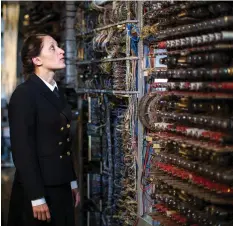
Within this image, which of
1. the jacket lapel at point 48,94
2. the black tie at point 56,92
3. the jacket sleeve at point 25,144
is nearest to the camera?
the jacket sleeve at point 25,144

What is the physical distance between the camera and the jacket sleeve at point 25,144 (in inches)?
132

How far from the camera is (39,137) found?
3.49 meters

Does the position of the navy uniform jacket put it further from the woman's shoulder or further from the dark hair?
the dark hair

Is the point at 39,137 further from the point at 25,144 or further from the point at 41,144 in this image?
the point at 25,144

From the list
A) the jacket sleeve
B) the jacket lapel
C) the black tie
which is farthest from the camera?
the black tie

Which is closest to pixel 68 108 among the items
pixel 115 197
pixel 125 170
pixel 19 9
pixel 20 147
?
pixel 20 147

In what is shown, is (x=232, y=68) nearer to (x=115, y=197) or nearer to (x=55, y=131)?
(x=55, y=131)

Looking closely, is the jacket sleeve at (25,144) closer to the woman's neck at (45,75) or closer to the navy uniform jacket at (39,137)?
the navy uniform jacket at (39,137)

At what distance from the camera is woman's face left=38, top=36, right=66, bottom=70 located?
365cm

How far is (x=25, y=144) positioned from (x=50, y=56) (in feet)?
2.22

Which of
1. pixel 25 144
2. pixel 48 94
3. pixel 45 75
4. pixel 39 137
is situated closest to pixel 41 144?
pixel 39 137

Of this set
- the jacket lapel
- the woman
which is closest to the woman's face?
the woman

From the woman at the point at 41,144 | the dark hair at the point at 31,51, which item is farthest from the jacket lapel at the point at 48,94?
the dark hair at the point at 31,51

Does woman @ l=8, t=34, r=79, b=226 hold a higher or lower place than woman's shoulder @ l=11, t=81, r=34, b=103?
lower
